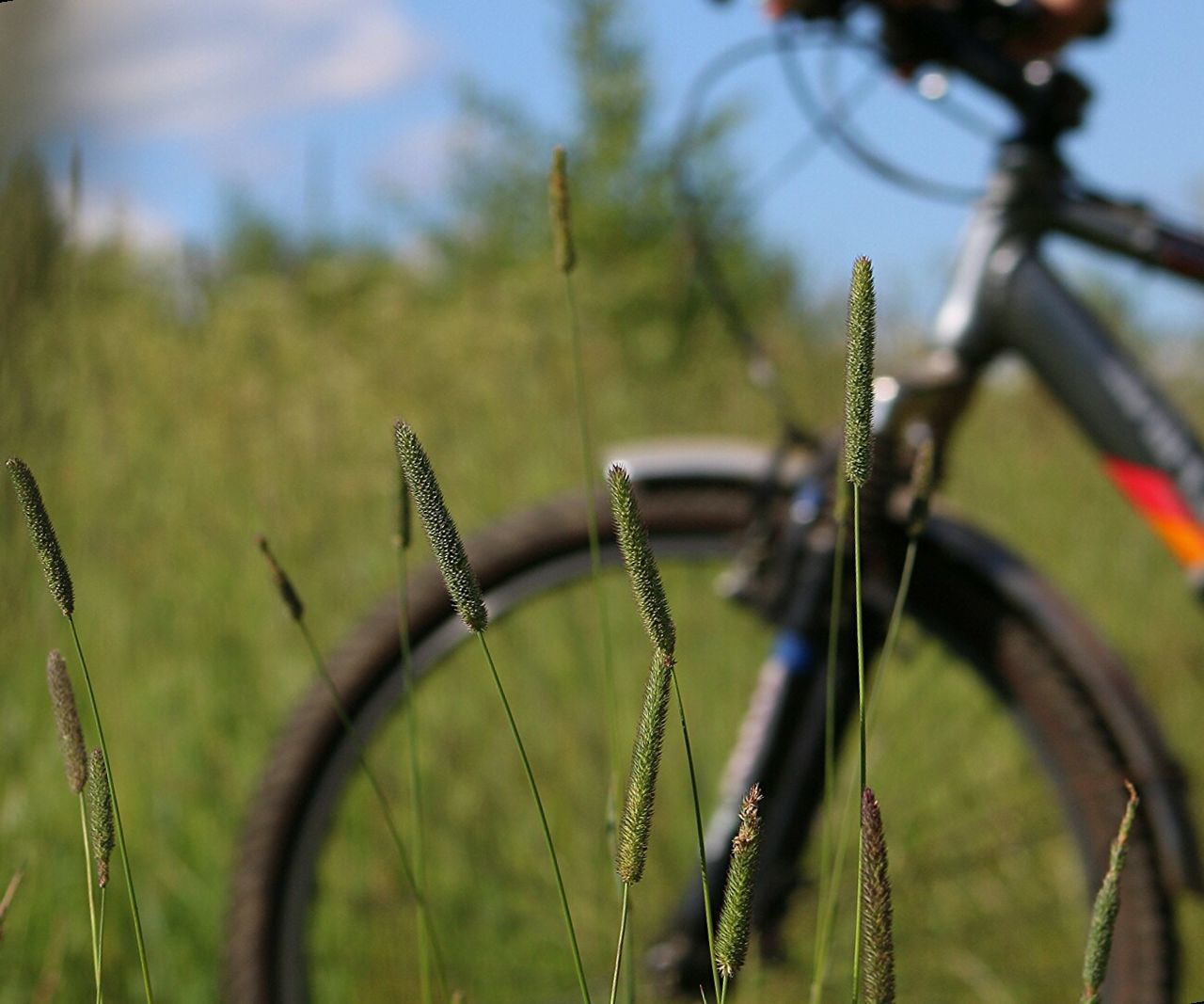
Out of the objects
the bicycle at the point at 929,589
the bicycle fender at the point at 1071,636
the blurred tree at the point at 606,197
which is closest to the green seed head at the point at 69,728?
the bicycle at the point at 929,589

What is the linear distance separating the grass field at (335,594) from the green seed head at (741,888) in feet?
3.20

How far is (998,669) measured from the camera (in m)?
1.69

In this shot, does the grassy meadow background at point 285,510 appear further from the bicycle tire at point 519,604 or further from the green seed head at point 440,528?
the green seed head at point 440,528

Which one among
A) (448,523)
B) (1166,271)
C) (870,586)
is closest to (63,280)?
(870,586)

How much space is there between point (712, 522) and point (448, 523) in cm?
125

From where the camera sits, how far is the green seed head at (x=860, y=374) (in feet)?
1.72

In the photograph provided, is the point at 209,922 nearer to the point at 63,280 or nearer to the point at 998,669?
the point at 63,280

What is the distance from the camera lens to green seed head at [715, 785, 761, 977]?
0.48 m

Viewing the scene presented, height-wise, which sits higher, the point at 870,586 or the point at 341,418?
the point at 341,418

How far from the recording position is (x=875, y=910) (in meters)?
0.48

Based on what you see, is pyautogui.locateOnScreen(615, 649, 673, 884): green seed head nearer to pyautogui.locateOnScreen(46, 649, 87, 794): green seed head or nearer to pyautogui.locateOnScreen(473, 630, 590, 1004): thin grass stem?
pyautogui.locateOnScreen(473, 630, 590, 1004): thin grass stem

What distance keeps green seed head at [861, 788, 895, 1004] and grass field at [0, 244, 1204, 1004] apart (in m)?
1.02

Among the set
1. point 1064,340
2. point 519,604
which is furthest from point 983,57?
point 519,604

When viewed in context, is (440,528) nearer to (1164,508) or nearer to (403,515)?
(403,515)
